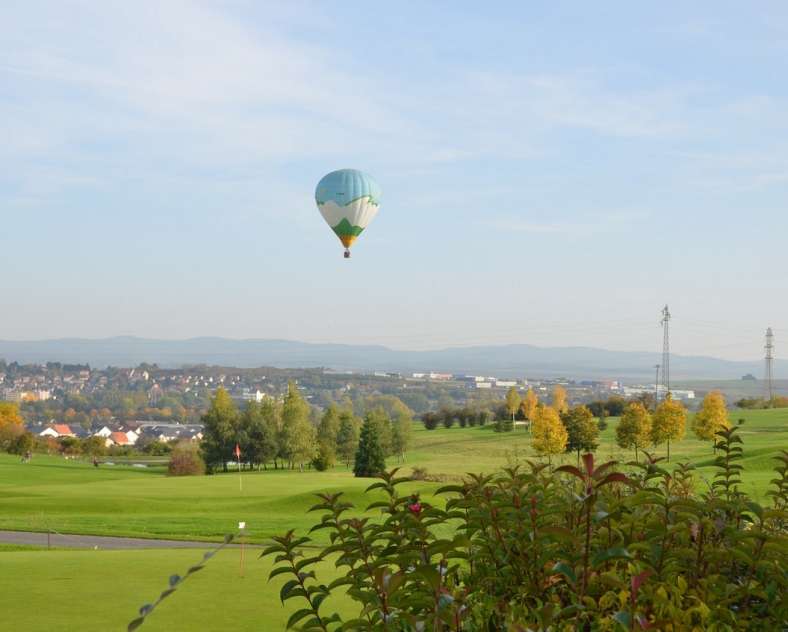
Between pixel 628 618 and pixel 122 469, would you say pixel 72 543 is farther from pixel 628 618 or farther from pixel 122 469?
pixel 122 469

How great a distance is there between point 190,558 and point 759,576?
12351mm

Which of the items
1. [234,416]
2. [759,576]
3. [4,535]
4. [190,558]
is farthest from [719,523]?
[234,416]

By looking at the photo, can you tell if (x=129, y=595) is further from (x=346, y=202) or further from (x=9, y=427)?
(x=9, y=427)

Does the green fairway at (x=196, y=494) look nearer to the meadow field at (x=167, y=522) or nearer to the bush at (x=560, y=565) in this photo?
the meadow field at (x=167, y=522)

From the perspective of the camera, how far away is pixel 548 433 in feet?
155

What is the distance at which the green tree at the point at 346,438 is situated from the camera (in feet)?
243

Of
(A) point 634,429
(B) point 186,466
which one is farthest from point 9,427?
(A) point 634,429

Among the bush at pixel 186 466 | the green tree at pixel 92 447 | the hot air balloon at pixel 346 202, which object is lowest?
the green tree at pixel 92 447

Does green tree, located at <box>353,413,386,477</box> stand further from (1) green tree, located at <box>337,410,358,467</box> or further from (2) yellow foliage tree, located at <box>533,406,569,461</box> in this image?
(1) green tree, located at <box>337,410,358,467</box>

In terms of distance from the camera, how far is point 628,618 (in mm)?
2738

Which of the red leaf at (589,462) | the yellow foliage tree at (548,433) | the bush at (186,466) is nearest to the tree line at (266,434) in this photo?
the bush at (186,466)

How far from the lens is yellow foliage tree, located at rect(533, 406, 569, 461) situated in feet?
153

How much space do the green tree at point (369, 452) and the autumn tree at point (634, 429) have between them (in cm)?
1471

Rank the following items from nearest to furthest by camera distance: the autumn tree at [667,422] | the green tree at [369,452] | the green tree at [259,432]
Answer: the autumn tree at [667,422]
the green tree at [369,452]
the green tree at [259,432]
